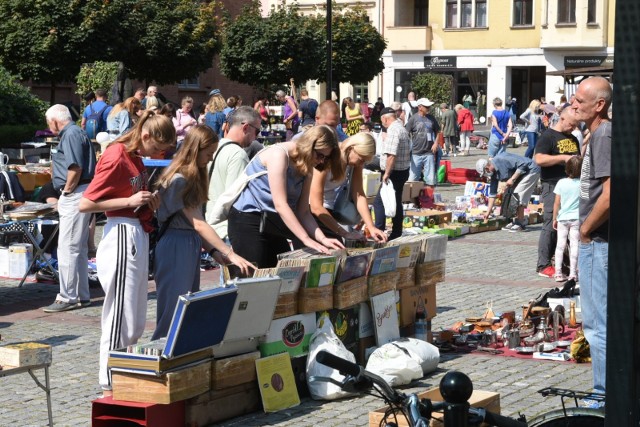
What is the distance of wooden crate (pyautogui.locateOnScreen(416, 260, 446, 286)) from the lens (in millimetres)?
8961

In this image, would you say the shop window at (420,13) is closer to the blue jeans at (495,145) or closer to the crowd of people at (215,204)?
the blue jeans at (495,145)

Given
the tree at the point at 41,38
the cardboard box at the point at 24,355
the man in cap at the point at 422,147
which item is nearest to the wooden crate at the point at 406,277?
the cardboard box at the point at 24,355

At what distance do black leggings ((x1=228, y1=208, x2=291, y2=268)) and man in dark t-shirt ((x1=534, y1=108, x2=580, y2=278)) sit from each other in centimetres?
547

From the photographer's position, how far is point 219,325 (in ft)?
22.0

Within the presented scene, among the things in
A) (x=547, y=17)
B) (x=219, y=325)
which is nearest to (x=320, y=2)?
(x=547, y=17)

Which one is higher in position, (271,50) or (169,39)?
(169,39)

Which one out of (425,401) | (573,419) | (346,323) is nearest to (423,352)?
(346,323)

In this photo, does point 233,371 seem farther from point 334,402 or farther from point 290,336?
point 334,402

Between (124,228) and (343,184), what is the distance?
2993 mm

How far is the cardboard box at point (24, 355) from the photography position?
593 centimetres

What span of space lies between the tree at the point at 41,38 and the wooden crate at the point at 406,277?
2375cm

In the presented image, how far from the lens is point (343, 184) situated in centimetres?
973

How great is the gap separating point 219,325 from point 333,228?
8.17 ft

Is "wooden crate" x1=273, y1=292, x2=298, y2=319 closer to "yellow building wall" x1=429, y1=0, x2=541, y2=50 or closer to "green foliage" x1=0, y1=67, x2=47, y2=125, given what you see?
"green foliage" x1=0, y1=67, x2=47, y2=125
